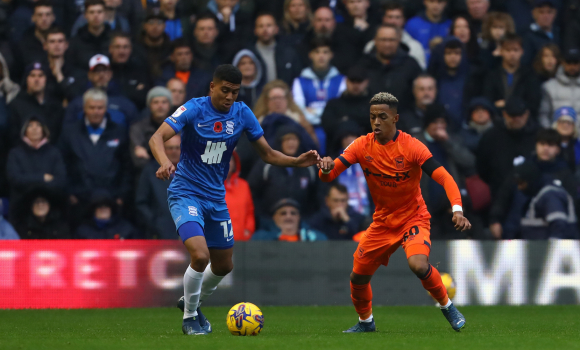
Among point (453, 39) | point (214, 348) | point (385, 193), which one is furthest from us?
point (453, 39)

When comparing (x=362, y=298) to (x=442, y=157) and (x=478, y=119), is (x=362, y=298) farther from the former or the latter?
(x=478, y=119)

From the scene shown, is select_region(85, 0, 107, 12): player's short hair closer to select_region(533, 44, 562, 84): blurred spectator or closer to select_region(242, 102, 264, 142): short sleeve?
select_region(242, 102, 264, 142): short sleeve

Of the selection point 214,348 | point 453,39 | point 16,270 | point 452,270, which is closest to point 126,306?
point 16,270

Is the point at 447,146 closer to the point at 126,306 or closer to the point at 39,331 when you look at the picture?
the point at 126,306

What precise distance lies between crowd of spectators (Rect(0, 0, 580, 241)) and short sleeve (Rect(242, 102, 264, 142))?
3.95m

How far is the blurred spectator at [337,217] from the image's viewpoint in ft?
43.3

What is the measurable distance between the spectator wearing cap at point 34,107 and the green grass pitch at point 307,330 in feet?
10.6

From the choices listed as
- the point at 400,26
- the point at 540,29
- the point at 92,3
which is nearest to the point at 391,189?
the point at 400,26

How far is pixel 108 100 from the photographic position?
14.1 meters

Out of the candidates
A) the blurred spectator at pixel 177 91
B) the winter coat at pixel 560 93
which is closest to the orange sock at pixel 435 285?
the blurred spectator at pixel 177 91

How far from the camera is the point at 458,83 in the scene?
14.7m

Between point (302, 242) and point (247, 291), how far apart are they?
109 cm

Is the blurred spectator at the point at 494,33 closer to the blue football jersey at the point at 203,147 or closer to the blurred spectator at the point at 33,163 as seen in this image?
the blurred spectator at the point at 33,163

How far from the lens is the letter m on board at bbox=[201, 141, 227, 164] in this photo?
8547 mm
